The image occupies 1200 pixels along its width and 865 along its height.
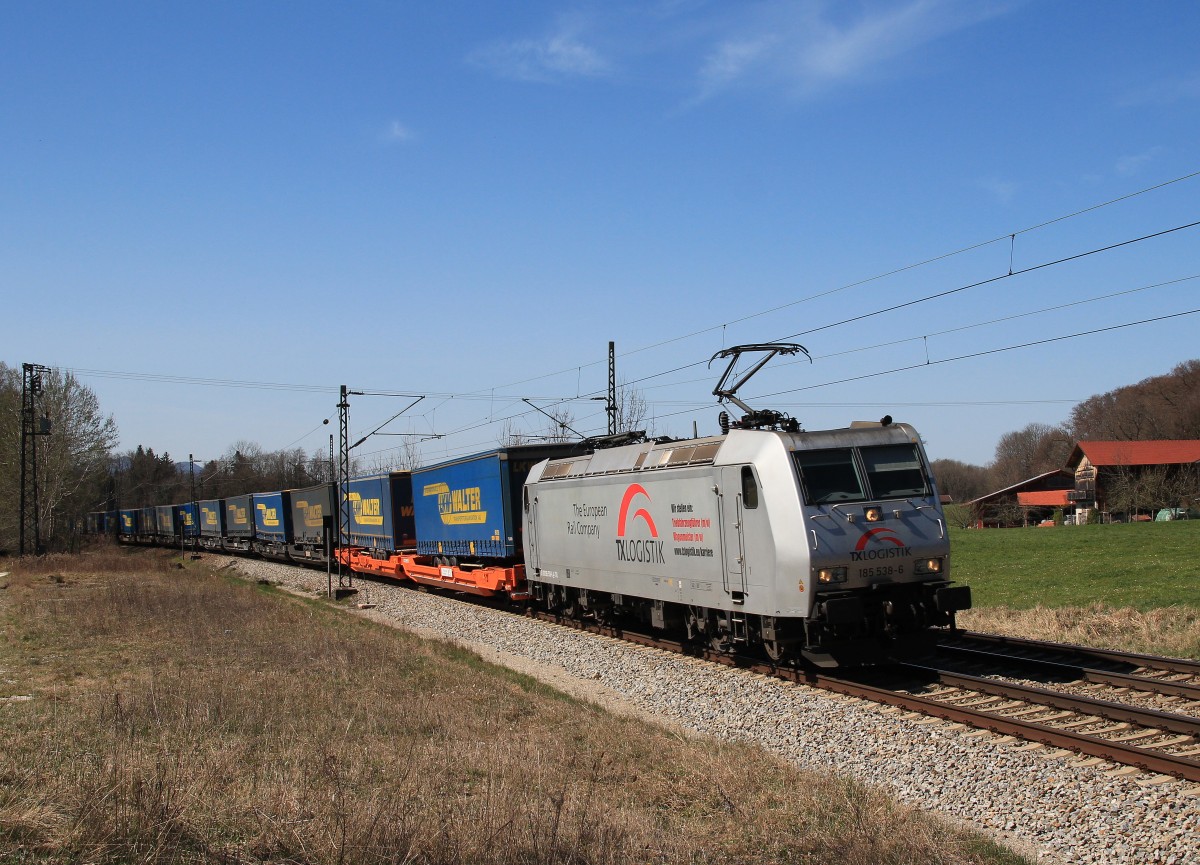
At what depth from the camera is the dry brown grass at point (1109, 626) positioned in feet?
43.6

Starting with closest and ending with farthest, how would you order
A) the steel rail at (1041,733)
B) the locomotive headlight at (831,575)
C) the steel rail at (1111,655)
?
the steel rail at (1041,733) → the steel rail at (1111,655) → the locomotive headlight at (831,575)

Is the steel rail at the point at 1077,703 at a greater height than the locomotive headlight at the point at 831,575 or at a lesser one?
lesser

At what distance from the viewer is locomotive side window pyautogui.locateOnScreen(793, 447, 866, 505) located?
1203cm

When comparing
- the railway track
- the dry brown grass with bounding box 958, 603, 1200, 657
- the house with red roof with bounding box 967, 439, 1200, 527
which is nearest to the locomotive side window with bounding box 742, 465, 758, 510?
the railway track

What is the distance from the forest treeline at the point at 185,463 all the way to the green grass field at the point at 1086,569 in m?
31.0

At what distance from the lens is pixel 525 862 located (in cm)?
541

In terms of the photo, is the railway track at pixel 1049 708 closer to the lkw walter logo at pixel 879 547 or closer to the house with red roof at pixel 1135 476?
the lkw walter logo at pixel 879 547

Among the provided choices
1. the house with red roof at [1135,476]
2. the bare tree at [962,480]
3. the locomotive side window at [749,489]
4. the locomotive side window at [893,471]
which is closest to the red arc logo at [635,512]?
the locomotive side window at [749,489]

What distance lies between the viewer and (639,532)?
52.2ft

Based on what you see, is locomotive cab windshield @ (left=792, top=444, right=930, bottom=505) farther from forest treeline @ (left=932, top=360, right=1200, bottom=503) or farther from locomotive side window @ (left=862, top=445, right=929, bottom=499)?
forest treeline @ (left=932, top=360, right=1200, bottom=503)

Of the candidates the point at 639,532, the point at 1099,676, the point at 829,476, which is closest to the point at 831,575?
the point at 829,476

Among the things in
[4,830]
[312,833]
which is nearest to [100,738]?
[4,830]

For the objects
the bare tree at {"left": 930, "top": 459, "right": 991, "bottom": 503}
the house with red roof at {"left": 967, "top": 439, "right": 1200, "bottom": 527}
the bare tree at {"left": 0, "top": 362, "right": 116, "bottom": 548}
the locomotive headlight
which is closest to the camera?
the locomotive headlight

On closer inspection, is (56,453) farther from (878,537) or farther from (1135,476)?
(1135,476)
